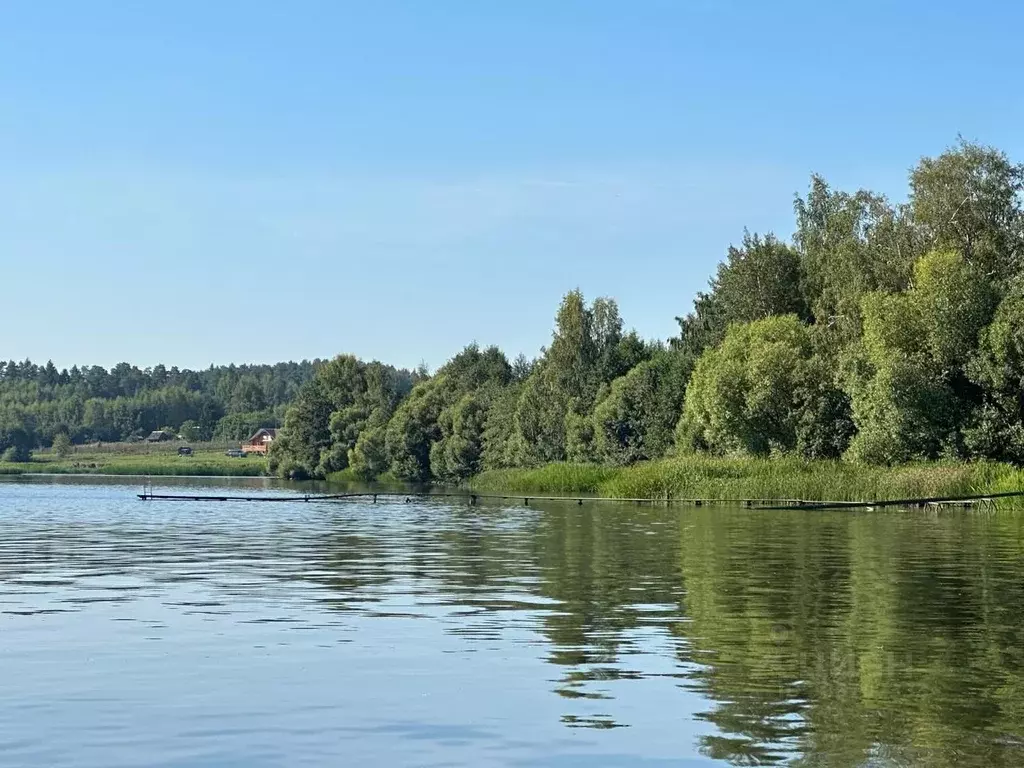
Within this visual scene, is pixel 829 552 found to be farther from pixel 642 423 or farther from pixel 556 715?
pixel 642 423

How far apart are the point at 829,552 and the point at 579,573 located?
10221 millimetres

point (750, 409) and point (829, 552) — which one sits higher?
point (750, 409)

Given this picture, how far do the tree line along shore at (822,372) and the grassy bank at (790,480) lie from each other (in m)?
0.14

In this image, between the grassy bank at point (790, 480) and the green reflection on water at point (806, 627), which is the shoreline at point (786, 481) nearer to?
the grassy bank at point (790, 480)

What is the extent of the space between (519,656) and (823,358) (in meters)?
78.1

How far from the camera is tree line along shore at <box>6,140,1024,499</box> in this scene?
271ft

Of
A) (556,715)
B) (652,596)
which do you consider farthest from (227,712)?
(652,596)

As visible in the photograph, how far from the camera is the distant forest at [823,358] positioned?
83.3m

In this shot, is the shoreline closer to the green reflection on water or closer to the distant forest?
the distant forest

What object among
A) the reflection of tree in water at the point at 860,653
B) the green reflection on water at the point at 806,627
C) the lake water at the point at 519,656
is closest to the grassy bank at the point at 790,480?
the green reflection on water at the point at 806,627

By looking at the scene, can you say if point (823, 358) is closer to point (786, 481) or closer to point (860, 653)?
point (786, 481)

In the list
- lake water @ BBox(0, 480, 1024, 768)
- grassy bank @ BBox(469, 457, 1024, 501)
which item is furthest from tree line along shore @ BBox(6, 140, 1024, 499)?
lake water @ BBox(0, 480, 1024, 768)

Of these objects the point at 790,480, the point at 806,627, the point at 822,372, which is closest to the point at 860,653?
the point at 806,627

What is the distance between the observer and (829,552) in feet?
149
